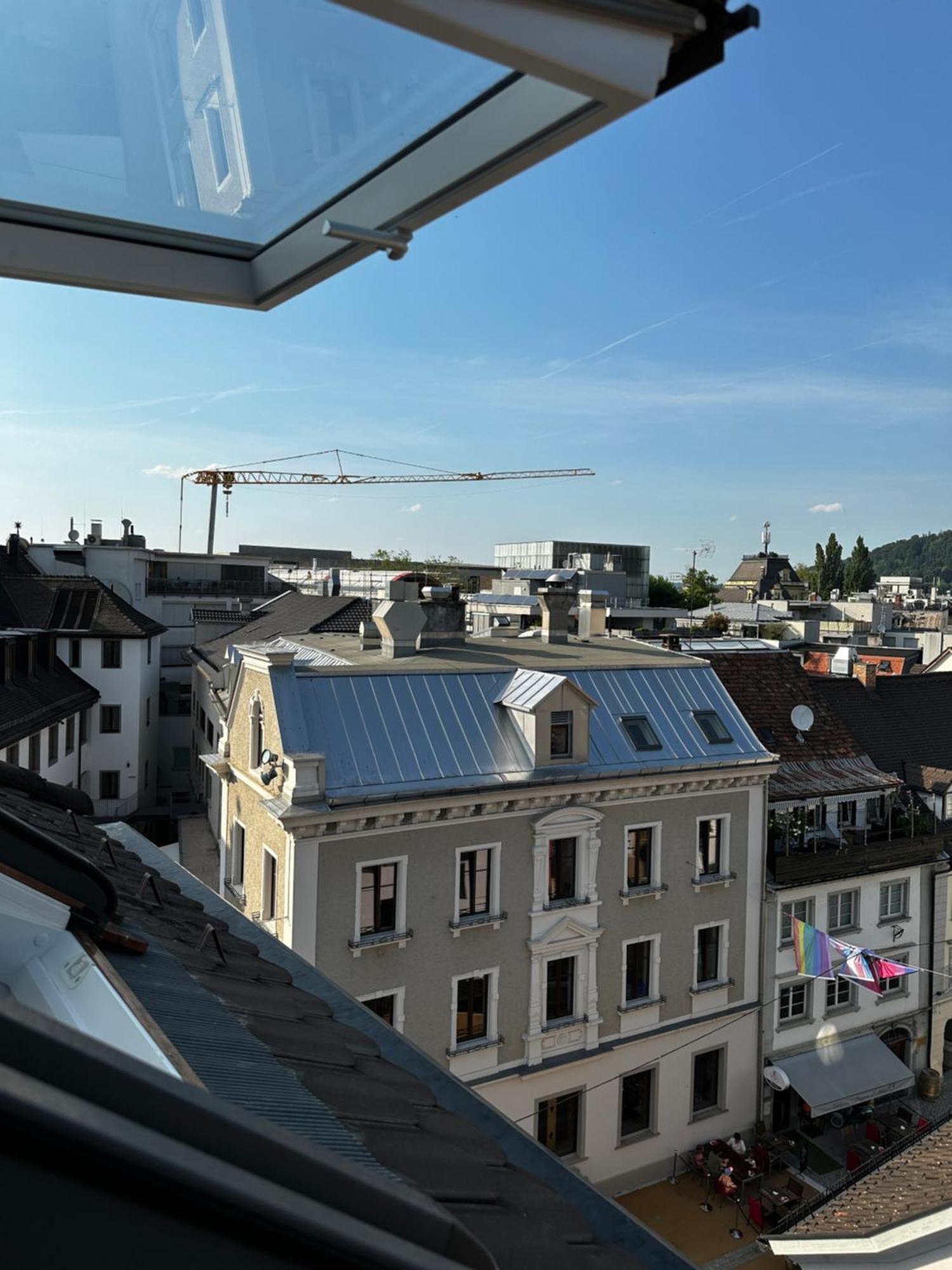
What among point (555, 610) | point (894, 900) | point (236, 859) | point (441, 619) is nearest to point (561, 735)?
point (441, 619)

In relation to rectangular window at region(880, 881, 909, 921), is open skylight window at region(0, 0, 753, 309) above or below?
above

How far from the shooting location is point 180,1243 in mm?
880

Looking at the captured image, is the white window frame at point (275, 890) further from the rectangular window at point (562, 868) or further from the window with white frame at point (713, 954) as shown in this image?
the window with white frame at point (713, 954)

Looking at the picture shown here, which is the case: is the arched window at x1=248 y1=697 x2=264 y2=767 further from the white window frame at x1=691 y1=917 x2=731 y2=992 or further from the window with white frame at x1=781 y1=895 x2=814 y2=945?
the window with white frame at x1=781 y1=895 x2=814 y2=945

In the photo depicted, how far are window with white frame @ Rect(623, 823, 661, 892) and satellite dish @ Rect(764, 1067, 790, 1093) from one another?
A: 16.9 feet

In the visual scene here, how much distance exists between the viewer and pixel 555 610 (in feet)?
76.7

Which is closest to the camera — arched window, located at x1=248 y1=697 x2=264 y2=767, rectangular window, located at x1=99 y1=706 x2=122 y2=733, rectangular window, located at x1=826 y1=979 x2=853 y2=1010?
arched window, located at x1=248 y1=697 x2=264 y2=767

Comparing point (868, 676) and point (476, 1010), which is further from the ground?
point (868, 676)

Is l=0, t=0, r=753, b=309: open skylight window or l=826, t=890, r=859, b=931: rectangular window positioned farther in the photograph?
l=826, t=890, r=859, b=931: rectangular window

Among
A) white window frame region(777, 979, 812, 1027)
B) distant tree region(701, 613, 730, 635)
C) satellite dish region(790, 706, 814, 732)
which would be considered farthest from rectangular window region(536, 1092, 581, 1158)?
distant tree region(701, 613, 730, 635)

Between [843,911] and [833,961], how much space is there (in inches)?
95.8

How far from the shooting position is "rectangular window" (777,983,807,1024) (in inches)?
758

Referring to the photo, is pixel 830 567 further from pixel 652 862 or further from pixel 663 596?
pixel 652 862

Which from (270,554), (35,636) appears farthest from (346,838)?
(270,554)
